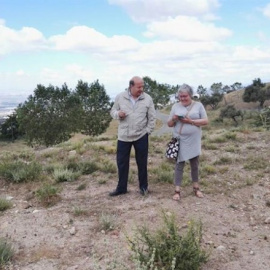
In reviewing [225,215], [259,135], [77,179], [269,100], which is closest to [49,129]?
[259,135]

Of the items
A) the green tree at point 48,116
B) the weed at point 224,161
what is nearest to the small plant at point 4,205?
the weed at point 224,161

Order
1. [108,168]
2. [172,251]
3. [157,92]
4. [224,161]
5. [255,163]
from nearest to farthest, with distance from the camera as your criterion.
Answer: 1. [172,251]
2. [108,168]
3. [255,163]
4. [224,161]
5. [157,92]

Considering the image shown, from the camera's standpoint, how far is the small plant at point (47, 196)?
19.5 feet

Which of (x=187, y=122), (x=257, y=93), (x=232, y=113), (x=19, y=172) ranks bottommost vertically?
(x=232, y=113)

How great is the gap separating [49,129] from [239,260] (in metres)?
36.5

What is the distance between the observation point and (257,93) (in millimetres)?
58969

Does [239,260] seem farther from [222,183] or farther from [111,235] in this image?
[222,183]

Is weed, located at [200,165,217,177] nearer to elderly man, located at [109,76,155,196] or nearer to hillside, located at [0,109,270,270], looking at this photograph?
hillside, located at [0,109,270,270]

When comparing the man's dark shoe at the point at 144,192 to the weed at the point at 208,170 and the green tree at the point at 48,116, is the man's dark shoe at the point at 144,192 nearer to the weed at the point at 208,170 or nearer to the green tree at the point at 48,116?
the weed at the point at 208,170

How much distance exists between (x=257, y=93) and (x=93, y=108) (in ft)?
95.8

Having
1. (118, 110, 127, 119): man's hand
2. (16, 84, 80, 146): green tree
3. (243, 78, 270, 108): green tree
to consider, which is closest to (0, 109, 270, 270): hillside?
(118, 110, 127, 119): man's hand

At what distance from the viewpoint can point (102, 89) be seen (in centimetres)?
5066

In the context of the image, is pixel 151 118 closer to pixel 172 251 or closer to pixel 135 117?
pixel 135 117

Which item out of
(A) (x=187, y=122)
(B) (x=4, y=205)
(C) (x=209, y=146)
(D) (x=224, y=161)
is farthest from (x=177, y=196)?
(C) (x=209, y=146)
